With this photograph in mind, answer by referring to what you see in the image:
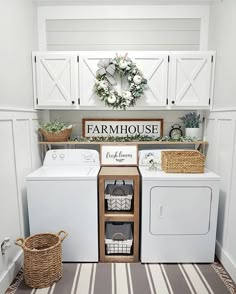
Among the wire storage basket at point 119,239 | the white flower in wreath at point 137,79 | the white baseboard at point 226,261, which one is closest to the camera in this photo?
the white baseboard at point 226,261

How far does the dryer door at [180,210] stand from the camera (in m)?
2.01

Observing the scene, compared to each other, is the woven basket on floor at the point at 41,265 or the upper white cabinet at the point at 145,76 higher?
the upper white cabinet at the point at 145,76

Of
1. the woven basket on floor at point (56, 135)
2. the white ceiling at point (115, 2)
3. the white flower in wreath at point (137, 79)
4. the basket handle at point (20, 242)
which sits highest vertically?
the white ceiling at point (115, 2)

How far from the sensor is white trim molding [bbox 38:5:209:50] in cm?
245

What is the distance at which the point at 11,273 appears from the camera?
1.85 metres

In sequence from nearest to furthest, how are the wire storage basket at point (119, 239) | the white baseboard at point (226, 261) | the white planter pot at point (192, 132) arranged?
the white baseboard at point (226, 261) → the wire storage basket at point (119, 239) → the white planter pot at point (192, 132)

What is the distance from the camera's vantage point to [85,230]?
6.73 feet

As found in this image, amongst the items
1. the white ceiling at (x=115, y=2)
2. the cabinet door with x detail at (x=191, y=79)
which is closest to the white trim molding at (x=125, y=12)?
the white ceiling at (x=115, y=2)

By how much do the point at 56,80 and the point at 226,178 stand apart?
195cm

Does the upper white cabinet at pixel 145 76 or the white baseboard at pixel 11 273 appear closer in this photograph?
the white baseboard at pixel 11 273

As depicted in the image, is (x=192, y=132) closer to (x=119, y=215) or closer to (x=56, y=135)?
(x=119, y=215)

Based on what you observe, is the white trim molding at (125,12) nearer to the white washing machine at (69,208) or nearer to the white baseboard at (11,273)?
the white washing machine at (69,208)

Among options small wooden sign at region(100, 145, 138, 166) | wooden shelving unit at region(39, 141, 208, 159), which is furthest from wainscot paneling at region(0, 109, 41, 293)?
small wooden sign at region(100, 145, 138, 166)

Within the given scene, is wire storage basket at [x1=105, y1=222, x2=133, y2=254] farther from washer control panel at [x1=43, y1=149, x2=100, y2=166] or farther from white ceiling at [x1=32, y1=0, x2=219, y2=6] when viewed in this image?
white ceiling at [x1=32, y1=0, x2=219, y2=6]
